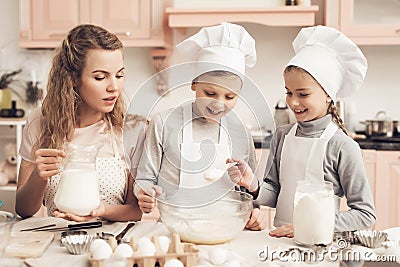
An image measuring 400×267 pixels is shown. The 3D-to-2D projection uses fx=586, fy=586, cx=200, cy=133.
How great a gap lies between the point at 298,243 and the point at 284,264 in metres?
0.14

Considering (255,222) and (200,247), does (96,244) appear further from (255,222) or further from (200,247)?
(255,222)

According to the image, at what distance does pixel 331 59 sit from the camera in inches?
62.3

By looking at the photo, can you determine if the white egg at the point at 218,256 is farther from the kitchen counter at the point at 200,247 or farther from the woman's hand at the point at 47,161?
the woman's hand at the point at 47,161

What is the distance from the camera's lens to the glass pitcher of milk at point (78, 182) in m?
1.34

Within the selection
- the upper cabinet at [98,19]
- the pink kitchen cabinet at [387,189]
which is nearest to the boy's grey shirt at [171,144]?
the pink kitchen cabinet at [387,189]

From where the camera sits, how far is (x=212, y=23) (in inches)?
122

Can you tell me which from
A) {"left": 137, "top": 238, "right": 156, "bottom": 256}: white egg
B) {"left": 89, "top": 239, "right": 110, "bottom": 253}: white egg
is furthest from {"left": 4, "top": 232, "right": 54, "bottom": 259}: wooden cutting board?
{"left": 137, "top": 238, "right": 156, "bottom": 256}: white egg

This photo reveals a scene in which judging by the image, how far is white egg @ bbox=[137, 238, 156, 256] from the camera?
1128 mm

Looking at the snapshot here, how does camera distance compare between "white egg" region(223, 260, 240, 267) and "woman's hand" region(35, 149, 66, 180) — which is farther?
"woman's hand" region(35, 149, 66, 180)

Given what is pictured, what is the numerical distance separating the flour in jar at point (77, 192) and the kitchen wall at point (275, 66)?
6.46ft

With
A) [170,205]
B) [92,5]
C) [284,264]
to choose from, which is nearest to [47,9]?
[92,5]

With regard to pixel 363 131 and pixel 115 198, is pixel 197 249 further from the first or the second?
pixel 363 131

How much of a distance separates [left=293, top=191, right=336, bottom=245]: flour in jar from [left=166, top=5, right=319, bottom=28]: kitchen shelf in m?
1.88

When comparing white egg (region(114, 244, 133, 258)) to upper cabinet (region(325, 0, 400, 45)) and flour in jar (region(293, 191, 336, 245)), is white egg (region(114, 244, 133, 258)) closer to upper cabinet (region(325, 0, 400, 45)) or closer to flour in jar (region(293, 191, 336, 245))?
flour in jar (region(293, 191, 336, 245))
